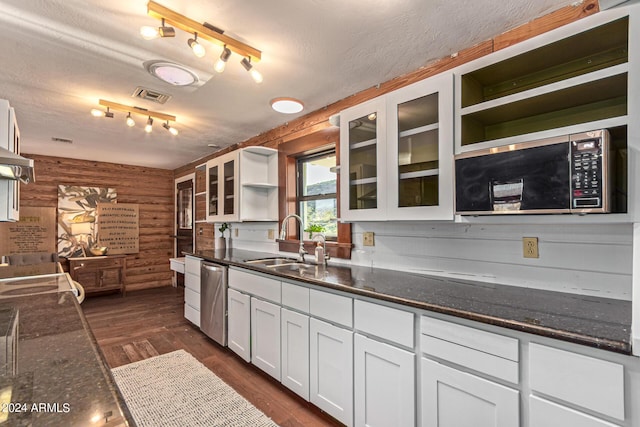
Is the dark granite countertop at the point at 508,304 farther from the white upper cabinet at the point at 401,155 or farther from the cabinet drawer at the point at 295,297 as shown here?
the white upper cabinet at the point at 401,155

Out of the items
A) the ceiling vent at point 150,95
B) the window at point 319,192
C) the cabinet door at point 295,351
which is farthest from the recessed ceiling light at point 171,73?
the cabinet door at point 295,351

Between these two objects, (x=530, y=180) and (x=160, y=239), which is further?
(x=160, y=239)

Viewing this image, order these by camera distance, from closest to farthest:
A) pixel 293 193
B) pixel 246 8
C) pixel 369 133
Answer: pixel 246 8, pixel 369 133, pixel 293 193

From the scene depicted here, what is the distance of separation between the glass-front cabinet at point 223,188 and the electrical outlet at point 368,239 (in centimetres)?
167

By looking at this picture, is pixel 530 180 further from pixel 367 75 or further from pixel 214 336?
pixel 214 336

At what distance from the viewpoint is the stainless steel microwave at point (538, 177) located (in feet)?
3.99

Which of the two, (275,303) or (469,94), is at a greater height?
(469,94)

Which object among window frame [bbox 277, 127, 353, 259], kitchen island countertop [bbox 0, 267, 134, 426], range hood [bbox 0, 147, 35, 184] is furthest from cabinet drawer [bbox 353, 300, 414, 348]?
range hood [bbox 0, 147, 35, 184]

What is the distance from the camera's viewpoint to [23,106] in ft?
9.65

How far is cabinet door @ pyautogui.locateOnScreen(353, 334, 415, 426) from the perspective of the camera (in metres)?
1.53

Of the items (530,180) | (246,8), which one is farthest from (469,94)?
(246,8)

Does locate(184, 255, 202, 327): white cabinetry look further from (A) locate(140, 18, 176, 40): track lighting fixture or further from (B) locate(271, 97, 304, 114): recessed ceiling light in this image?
(A) locate(140, 18, 176, 40): track lighting fixture

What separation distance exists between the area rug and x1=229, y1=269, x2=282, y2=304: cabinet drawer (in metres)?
0.71

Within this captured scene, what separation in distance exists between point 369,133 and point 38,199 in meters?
5.54
